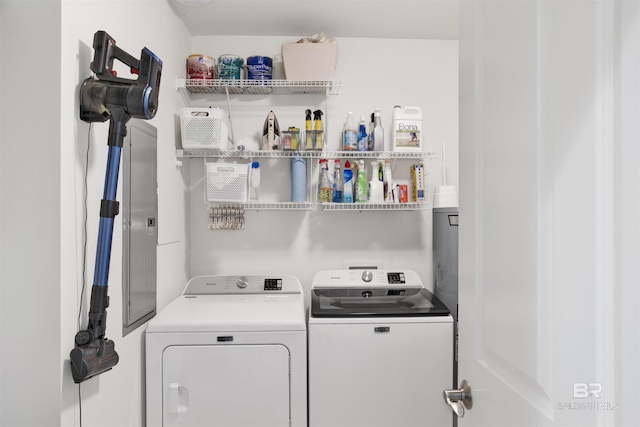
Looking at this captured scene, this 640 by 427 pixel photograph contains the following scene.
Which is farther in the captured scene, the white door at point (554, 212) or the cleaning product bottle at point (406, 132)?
the cleaning product bottle at point (406, 132)

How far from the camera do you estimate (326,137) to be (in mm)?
2586

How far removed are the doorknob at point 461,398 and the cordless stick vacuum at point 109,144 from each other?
108 cm

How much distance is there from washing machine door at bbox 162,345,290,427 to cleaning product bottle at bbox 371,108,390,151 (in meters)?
1.39

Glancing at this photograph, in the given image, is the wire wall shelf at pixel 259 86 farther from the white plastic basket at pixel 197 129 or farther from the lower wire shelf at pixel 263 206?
the lower wire shelf at pixel 263 206

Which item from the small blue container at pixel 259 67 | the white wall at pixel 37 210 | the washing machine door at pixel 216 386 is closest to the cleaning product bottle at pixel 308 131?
the small blue container at pixel 259 67

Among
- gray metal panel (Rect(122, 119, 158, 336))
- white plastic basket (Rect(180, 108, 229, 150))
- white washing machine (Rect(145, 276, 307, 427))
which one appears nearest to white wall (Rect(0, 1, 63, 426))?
gray metal panel (Rect(122, 119, 158, 336))

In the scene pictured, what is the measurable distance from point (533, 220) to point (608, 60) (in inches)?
10.5

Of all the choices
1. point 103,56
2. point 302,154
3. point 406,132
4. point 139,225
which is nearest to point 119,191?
point 139,225

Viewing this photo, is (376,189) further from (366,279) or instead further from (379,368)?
(379,368)

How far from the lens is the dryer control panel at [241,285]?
7.97 ft

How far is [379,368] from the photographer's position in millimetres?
2037

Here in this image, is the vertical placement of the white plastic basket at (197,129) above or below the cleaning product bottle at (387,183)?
above

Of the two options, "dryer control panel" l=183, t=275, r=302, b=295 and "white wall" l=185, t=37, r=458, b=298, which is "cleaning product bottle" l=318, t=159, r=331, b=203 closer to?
"white wall" l=185, t=37, r=458, b=298

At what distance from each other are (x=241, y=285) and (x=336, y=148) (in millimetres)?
1080
